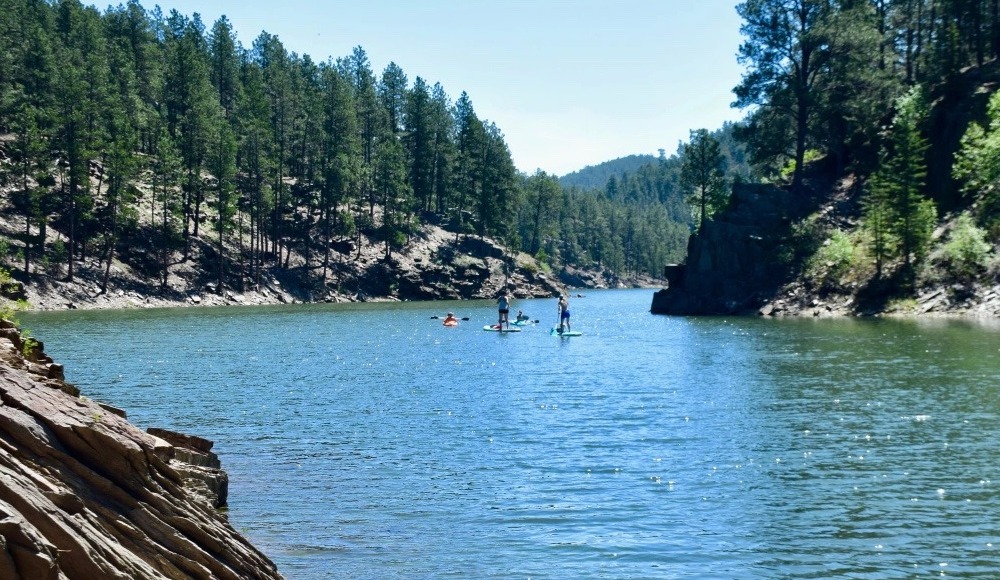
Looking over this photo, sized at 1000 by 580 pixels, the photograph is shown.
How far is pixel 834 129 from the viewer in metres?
84.9

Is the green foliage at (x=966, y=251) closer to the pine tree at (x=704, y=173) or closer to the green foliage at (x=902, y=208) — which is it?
the green foliage at (x=902, y=208)

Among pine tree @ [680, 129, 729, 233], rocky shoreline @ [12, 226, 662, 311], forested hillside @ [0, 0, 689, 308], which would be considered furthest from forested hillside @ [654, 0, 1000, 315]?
forested hillside @ [0, 0, 689, 308]

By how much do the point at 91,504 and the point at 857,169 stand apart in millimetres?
85548

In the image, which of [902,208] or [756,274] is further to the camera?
[756,274]

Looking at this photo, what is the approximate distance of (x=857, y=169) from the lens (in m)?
83.6

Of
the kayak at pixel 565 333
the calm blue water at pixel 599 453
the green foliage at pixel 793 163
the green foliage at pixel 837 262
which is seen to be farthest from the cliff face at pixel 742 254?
the calm blue water at pixel 599 453

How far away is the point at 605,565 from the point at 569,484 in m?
5.01

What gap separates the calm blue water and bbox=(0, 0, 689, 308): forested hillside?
162ft

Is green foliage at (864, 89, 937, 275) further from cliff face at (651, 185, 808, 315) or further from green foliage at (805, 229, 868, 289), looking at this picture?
cliff face at (651, 185, 808, 315)

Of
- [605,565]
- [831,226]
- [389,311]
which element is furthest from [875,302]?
[605,565]

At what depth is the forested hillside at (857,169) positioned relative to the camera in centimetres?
6856

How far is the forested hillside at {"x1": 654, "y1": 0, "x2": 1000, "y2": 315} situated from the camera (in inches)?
2699

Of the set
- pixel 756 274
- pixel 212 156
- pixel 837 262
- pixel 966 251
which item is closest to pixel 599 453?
pixel 966 251

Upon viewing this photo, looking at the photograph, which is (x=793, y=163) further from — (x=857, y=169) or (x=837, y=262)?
(x=837, y=262)
